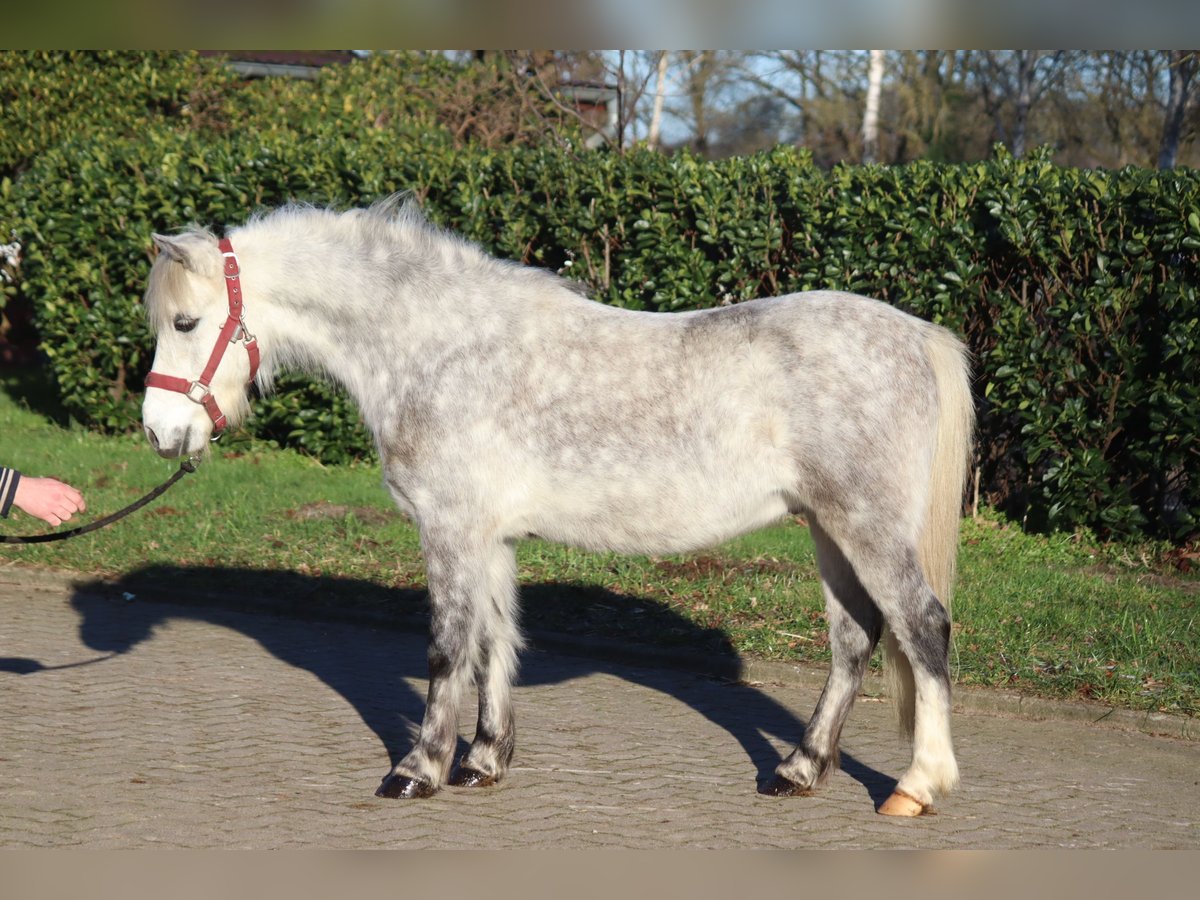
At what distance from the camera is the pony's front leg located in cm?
526

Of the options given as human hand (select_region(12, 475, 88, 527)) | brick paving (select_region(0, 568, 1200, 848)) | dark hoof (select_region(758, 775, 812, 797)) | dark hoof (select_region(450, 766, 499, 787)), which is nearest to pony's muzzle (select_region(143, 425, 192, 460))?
human hand (select_region(12, 475, 88, 527))

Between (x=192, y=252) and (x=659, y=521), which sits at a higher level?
(x=192, y=252)

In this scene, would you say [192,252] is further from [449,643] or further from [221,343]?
[449,643]

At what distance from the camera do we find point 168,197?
44.3ft

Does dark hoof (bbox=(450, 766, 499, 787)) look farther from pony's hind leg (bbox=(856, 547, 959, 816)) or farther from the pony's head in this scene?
the pony's head

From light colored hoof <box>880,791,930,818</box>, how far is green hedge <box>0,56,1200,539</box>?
17.2 ft

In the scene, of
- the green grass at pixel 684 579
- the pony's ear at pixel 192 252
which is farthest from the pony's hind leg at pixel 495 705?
the green grass at pixel 684 579

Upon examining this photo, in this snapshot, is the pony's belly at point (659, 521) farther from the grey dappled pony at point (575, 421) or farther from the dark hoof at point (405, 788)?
the dark hoof at point (405, 788)

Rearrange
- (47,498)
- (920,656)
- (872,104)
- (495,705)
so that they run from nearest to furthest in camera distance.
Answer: (47,498), (920,656), (495,705), (872,104)

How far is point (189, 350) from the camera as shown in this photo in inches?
213

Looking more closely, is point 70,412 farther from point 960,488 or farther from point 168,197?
point 960,488

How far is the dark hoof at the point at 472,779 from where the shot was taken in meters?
5.41

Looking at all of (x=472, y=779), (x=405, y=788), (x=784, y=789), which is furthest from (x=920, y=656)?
(x=405, y=788)

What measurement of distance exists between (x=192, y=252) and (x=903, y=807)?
3703 mm
